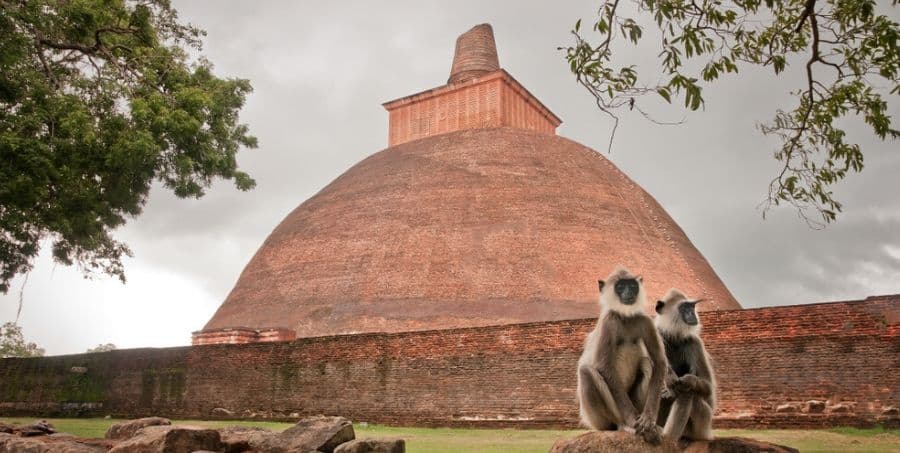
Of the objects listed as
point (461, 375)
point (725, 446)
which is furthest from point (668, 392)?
point (461, 375)

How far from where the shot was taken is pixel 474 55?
28141mm

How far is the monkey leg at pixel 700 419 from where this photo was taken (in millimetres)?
3672

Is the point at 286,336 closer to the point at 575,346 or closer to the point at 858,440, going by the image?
the point at 575,346

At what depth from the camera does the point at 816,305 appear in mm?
9211

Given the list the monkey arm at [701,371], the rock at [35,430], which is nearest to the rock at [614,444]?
the monkey arm at [701,371]

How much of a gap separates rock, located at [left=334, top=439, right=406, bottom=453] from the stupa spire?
2314 cm

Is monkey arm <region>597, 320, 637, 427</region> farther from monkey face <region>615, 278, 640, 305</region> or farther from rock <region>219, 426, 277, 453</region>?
rock <region>219, 426, 277, 453</region>

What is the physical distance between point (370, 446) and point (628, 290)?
2377mm

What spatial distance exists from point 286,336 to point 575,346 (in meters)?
9.31

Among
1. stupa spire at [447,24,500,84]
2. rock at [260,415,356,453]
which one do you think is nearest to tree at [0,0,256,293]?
→ rock at [260,415,356,453]

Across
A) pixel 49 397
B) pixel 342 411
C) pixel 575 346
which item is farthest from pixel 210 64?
pixel 49 397

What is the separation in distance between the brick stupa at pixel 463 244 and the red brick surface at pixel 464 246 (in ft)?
0.15

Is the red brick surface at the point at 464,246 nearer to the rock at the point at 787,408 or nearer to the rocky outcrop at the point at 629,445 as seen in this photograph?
the rock at the point at 787,408

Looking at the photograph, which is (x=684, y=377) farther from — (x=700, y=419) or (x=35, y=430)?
(x=35, y=430)
